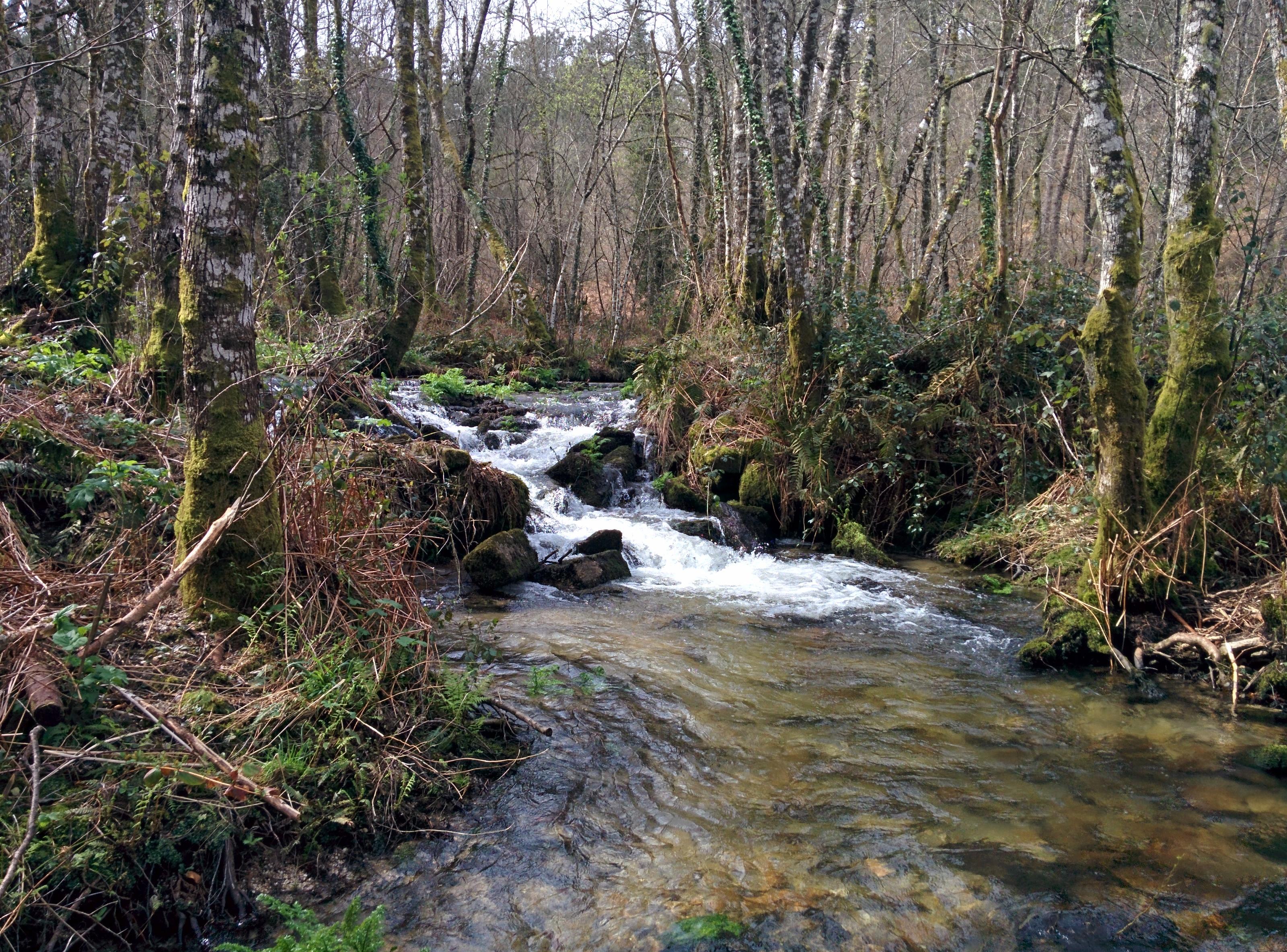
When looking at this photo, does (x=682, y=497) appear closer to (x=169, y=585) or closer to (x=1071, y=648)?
(x=1071, y=648)

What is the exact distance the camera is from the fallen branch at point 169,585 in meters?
3.59

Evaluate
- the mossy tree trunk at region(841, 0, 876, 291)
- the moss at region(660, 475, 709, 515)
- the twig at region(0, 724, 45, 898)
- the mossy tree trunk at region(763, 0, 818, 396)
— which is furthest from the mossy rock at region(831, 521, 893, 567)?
the twig at region(0, 724, 45, 898)

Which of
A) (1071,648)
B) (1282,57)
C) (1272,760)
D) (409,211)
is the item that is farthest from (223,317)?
(409,211)

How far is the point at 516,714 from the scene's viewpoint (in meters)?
4.85

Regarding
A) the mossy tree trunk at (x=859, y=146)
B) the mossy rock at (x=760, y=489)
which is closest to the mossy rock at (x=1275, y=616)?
the mossy rock at (x=760, y=489)

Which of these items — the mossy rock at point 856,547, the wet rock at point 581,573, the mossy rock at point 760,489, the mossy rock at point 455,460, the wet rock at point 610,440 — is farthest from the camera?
the wet rock at point 610,440

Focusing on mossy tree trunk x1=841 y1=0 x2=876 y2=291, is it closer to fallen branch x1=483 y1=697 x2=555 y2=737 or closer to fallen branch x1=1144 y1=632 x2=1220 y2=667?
fallen branch x1=1144 y1=632 x2=1220 y2=667

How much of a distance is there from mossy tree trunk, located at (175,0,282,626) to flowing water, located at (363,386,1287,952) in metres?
1.96

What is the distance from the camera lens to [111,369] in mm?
6852

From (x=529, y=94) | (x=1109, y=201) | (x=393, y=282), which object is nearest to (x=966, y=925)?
(x=1109, y=201)

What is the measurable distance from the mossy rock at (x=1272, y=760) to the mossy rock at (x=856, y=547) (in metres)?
4.80

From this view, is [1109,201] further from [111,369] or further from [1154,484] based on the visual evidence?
[111,369]

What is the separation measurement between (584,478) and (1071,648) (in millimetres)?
6674

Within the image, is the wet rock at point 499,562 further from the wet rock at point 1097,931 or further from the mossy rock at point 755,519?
the wet rock at point 1097,931
